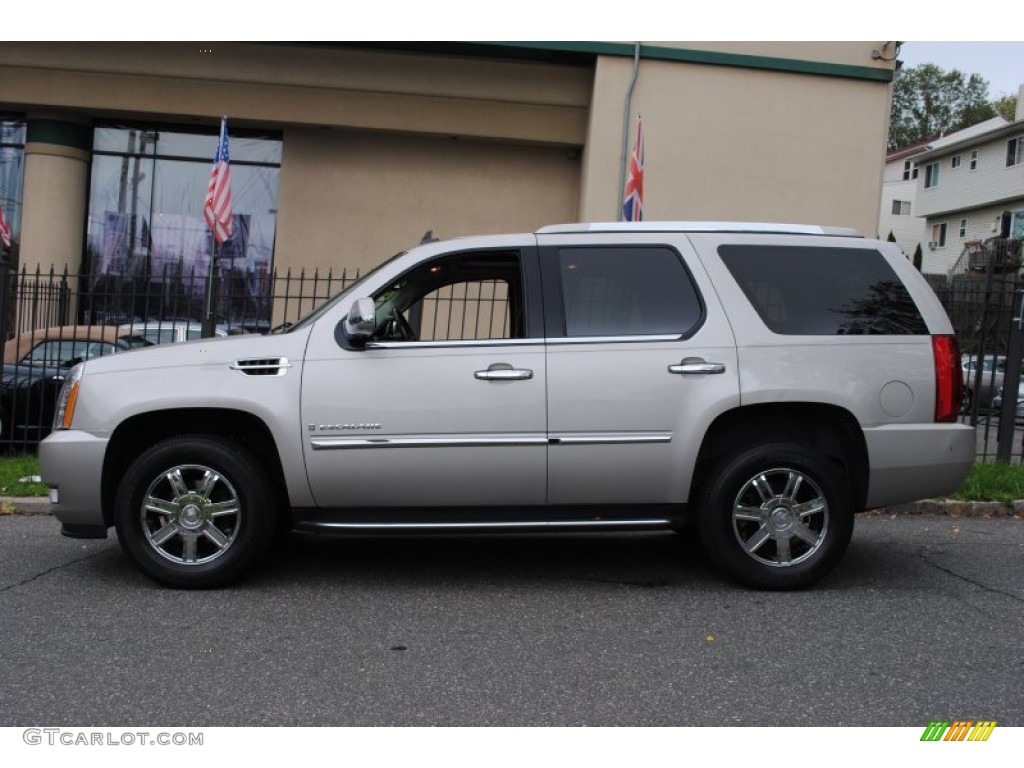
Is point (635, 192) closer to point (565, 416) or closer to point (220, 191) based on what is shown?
point (220, 191)

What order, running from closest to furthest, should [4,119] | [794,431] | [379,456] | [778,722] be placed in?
[778,722]
[379,456]
[794,431]
[4,119]

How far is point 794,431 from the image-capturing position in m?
5.65

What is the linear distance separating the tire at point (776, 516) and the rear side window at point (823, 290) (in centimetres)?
73

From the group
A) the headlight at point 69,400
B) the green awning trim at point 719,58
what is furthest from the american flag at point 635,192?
the headlight at point 69,400

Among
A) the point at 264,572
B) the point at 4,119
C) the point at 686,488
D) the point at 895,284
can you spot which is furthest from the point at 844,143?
the point at 4,119

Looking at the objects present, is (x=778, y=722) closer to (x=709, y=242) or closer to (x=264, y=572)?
(x=709, y=242)

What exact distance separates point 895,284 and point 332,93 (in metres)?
10.7

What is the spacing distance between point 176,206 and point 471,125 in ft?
16.5

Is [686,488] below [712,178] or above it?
below

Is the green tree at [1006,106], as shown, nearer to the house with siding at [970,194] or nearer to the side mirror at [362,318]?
the house with siding at [970,194]

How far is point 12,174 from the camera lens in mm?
15766

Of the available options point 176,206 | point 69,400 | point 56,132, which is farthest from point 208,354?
point 56,132

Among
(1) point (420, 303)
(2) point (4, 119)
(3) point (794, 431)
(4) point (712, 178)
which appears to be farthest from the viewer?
(2) point (4, 119)

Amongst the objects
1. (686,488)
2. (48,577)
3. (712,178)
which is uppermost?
(712,178)
